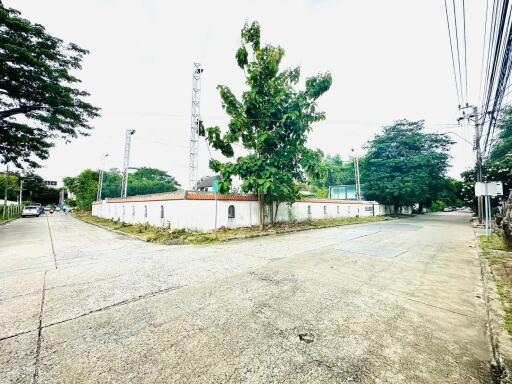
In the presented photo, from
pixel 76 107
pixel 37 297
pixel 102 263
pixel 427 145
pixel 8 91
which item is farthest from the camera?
pixel 427 145

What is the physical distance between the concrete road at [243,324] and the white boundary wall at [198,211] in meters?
6.54

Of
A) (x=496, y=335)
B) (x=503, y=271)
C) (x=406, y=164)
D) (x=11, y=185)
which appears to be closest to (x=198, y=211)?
(x=496, y=335)

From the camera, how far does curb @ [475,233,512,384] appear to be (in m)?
2.12

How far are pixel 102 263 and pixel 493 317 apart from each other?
28.0 ft

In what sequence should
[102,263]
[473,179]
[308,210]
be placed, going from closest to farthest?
1. [102,263]
2. [308,210]
3. [473,179]

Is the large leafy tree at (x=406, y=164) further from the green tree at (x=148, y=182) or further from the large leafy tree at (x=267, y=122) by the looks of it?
the green tree at (x=148, y=182)

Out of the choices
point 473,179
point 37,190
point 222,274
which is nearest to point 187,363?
point 222,274

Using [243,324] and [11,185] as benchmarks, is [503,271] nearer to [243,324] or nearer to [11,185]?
[243,324]

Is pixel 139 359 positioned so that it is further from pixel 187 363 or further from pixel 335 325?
pixel 335 325

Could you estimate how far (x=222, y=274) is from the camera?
17.3ft

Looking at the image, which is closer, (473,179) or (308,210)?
(308,210)

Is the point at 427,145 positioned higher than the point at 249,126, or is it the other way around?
the point at 427,145

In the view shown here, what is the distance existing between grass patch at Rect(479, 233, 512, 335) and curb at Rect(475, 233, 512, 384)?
0.06 m

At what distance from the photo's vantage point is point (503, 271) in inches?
212
